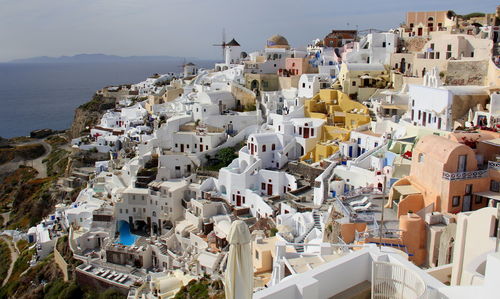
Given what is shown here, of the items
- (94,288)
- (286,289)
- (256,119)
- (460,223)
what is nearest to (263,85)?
(256,119)

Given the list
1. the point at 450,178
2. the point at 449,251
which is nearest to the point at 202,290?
the point at 449,251

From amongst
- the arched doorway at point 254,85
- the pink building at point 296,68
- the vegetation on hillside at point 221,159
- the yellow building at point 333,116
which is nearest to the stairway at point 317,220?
the yellow building at point 333,116

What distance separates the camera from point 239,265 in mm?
5102

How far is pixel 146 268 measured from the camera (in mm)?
24688

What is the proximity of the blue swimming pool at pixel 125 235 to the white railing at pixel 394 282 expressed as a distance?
2346 centimetres

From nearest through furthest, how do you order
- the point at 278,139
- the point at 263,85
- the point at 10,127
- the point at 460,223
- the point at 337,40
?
the point at 460,223 → the point at 278,139 → the point at 263,85 → the point at 337,40 → the point at 10,127

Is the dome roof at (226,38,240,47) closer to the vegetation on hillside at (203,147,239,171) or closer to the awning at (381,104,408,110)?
the vegetation on hillside at (203,147,239,171)

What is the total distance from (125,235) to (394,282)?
81.7 ft

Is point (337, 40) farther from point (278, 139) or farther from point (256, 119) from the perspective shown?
point (278, 139)

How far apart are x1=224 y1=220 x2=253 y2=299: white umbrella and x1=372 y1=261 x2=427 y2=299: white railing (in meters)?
1.62

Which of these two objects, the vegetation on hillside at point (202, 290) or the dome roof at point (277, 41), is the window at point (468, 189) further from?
the dome roof at point (277, 41)

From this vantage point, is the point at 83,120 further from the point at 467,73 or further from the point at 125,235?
the point at 467,73

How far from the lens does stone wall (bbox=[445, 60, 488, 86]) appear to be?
25.6m

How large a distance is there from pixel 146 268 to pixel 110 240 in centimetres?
339
